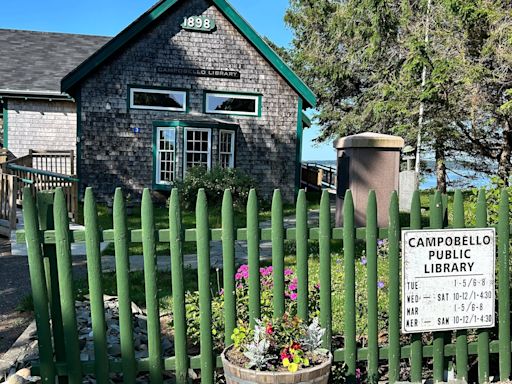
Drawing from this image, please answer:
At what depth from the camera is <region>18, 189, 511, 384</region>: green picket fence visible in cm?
331

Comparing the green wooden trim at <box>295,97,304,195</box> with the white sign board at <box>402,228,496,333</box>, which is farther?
the green wooden trim at <box>295,97,304,195</box>

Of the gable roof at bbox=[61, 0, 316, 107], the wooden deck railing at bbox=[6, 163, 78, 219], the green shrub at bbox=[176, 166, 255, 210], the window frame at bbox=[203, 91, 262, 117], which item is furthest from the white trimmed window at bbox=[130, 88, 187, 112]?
the wooden deck railing at bbox=[6, 163, 78, 219]

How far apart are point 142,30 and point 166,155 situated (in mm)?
3954

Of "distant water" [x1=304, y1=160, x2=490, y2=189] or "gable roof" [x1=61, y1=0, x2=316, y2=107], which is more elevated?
"gable roof" [x1=61, y1=0, x2=316, y2=107]

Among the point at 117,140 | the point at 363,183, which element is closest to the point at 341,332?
the point at 363,183

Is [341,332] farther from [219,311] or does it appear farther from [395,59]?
[395,59]

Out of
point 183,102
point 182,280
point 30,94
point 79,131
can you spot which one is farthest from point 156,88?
point 182,280

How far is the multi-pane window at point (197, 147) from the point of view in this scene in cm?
1684

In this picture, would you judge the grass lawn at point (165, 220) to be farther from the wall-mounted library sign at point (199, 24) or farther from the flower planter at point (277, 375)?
the flower planter at point (277, 375)

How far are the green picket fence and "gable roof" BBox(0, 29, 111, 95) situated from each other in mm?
16301

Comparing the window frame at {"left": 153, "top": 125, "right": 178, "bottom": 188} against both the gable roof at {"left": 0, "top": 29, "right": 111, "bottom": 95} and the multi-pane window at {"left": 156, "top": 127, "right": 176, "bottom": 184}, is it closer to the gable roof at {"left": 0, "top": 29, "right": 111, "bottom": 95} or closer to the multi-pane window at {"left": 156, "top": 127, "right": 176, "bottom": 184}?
the multi-pane window at {"left": 156, "top": 127, "right": 176, "bottom": 184}

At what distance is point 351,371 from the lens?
12.2 ft

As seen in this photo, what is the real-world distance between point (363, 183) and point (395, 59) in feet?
57.7

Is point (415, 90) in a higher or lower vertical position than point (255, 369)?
higher
